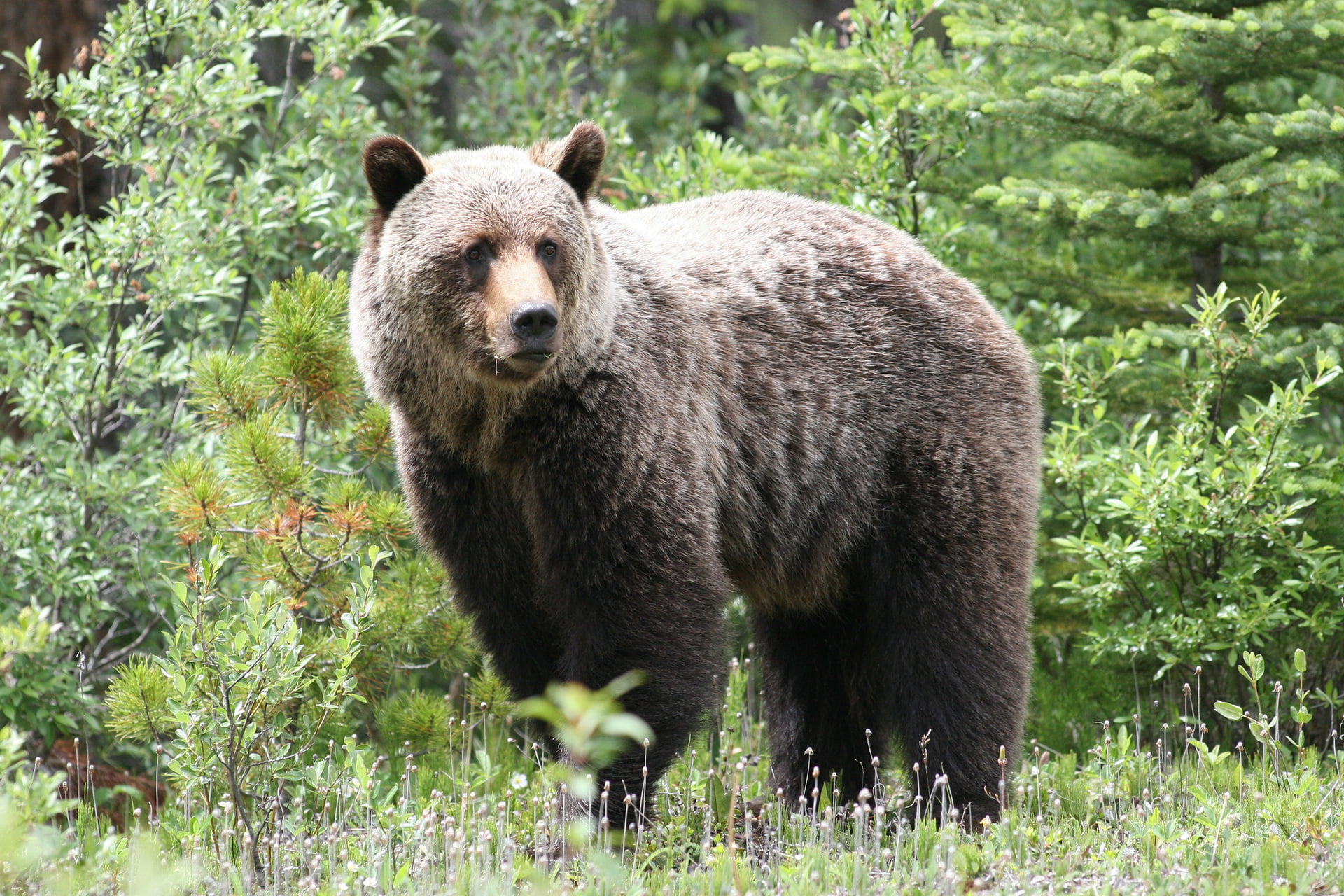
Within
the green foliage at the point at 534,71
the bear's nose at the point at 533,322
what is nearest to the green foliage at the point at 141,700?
the bear's nose at the point at 533,322

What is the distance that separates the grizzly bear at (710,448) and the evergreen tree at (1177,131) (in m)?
1.23

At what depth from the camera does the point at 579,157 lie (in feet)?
16.1

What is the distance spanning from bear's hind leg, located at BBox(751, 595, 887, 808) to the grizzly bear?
1 centimetres

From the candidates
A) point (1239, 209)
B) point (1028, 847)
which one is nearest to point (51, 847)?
point (1028, 847)

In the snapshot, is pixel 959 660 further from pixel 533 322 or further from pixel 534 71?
pixel 534 71

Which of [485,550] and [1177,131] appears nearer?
[485,550]

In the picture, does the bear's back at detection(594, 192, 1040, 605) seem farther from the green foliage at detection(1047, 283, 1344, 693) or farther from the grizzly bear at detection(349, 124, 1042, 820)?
the green foliage at detection(1047, 283, 1344, 693)

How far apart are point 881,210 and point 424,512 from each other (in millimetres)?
3368

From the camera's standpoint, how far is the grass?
3.88 meters

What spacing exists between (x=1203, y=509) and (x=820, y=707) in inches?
78.8

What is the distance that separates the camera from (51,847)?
2.98 meters

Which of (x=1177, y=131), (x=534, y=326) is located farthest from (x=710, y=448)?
(x=1177, y=131)

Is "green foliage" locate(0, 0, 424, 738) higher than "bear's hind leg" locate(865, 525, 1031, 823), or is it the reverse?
"green foliage" locate(0, 0, 424, 738)

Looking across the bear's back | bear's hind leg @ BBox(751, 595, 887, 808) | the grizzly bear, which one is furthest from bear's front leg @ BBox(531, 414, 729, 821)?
bear's hind leg @ BBox(751, 595, 887, 808)
